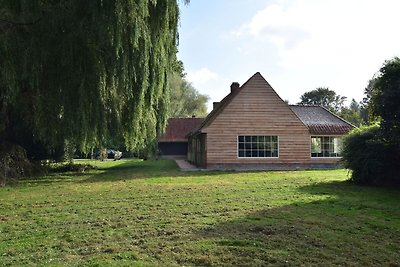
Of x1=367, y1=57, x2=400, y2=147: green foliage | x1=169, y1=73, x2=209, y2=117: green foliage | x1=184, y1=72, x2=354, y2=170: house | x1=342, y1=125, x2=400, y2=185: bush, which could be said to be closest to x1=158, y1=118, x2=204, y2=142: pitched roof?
x1=169, y1=73, x2=209, y2=117: green foliage

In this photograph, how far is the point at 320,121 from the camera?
98.7ft

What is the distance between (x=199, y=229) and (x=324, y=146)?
903 inches

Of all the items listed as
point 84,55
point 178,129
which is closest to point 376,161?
point 84,55

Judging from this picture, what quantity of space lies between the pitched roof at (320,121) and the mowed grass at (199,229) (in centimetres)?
1606

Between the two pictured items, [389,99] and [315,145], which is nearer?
[389,99]

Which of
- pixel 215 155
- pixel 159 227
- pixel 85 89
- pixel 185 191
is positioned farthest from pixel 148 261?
pixel 215 155

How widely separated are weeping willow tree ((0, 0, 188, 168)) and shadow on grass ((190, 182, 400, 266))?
3.81m

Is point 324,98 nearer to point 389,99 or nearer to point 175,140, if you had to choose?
point 175,140

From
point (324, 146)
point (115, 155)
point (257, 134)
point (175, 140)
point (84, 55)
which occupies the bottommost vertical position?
point (115, 155)

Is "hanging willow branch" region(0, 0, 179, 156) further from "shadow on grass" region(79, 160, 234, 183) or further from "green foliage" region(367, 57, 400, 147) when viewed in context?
"shadow on grass" region(79, 160, 234, 183)

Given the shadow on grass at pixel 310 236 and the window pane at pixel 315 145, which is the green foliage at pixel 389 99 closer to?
the shadow on grass at pixel 310 236

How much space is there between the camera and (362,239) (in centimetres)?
730

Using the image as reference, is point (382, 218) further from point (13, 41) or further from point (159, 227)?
point (13, 41)

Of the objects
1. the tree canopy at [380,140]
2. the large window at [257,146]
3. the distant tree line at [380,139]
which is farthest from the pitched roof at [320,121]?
the tree canopy at [380,140]
